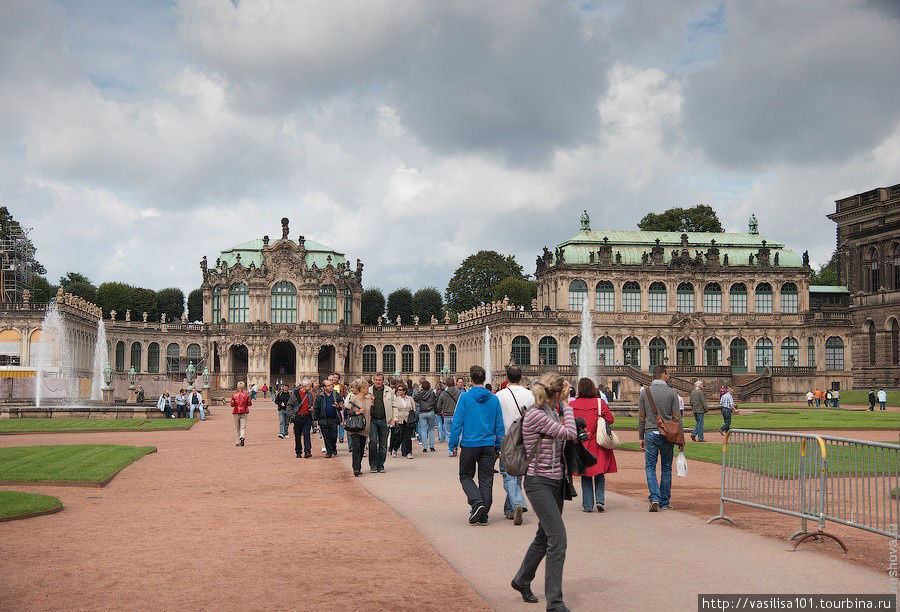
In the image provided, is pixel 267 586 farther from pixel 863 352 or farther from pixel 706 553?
pixel 863 352

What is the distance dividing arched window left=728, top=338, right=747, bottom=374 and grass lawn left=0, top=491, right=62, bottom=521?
7636cm

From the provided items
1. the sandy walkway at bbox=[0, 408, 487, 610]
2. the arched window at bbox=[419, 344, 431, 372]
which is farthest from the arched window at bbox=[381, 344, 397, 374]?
the sandy walkway at bbox=[0, 408, 487, 610]

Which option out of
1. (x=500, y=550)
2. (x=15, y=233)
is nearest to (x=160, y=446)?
(x=500, y=550)

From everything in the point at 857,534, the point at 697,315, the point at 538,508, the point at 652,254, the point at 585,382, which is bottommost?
the point at 857,534

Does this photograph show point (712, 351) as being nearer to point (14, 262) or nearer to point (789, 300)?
point (789, 300)

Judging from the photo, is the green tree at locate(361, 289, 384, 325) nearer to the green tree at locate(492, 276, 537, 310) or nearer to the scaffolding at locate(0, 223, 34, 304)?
the green tree at locate(492, 276, 537, 310)

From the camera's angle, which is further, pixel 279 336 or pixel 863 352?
pixel 279 336

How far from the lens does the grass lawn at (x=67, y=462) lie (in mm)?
19234

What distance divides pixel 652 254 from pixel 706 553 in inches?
3002

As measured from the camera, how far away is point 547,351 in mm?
81500

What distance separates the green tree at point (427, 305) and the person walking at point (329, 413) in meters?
96.4

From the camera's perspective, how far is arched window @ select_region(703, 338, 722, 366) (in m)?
84.7

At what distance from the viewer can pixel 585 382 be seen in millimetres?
15875

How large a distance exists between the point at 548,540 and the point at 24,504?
10.0m
